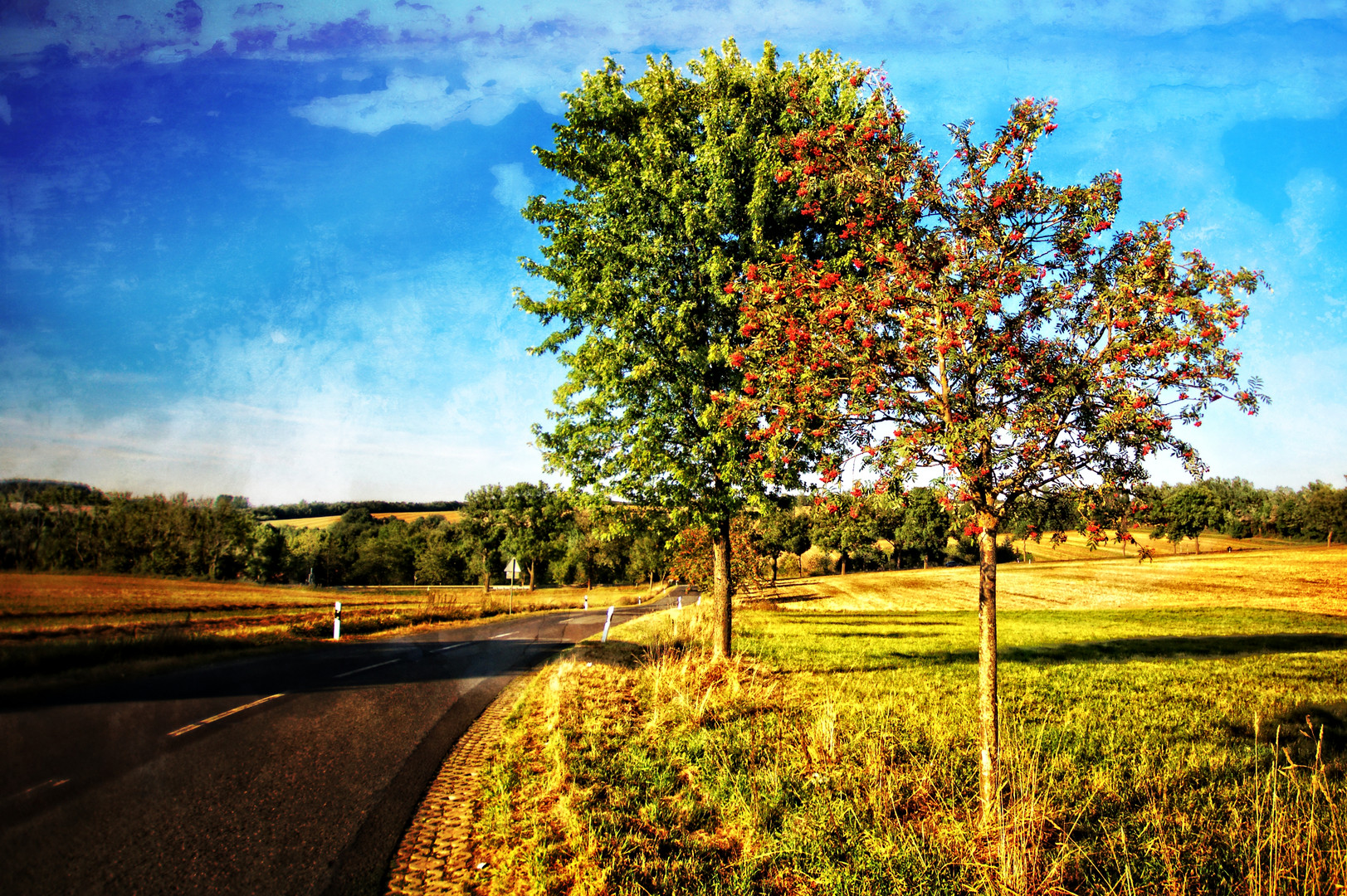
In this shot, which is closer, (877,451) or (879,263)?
(877,451)

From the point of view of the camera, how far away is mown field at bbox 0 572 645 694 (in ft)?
17.7

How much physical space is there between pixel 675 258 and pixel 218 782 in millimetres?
9982

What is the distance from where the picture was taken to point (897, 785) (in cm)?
551

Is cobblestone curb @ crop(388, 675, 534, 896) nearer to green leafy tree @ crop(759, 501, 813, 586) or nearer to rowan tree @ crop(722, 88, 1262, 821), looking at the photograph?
rowan tree @ crop(722, 88, 1262, 821)

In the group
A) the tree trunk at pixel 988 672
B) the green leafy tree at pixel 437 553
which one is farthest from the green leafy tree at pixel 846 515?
the green leafy tree at pixel 437 553

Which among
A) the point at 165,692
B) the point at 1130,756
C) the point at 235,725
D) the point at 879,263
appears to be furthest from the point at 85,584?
the point at 1130,756

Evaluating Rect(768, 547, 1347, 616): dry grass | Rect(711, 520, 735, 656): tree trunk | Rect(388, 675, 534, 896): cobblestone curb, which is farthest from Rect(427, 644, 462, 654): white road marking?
Rect(768, 547, 1347, 616): dry grass

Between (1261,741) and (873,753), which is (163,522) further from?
(1261,741)

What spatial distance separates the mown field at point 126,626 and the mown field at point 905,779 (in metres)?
4.78

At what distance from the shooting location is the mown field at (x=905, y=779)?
414 centimetres

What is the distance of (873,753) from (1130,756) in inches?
146

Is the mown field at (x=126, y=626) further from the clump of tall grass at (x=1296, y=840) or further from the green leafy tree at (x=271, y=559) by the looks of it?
the green leafy tree at (x=271, y=559)

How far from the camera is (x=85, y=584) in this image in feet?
20.4

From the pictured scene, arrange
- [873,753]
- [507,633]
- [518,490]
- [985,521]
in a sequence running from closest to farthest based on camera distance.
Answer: [985,521], [873,753], [518,490], [507,633]
